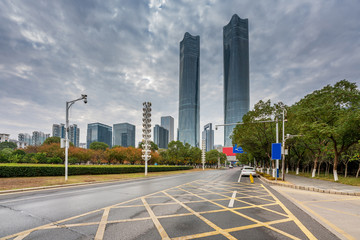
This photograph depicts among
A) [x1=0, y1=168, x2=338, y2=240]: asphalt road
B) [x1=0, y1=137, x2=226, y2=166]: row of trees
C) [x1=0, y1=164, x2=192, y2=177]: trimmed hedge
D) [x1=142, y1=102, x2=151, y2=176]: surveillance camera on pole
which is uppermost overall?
[x1=142, y1=102, x2=151, y2=176]: surveillance camera on pole

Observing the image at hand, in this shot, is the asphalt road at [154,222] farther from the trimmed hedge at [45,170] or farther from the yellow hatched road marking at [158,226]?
the trimmed hedge at [45,170]

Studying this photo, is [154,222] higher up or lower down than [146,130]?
lower down

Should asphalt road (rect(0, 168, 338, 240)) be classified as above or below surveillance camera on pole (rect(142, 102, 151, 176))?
below

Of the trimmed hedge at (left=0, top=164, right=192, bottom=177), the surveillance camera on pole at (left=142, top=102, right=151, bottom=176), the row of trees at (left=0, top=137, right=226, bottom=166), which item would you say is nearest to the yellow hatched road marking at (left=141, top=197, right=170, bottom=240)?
the trimmed hedge at (left=0, top=164, right=192, bottom=177)

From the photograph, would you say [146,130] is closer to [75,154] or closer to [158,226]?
[158,226]

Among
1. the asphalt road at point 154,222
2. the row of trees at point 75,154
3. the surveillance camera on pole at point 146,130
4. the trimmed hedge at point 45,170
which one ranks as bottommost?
the row of trees at point 75,154

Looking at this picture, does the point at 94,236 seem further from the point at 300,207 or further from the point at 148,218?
the point at 300,207

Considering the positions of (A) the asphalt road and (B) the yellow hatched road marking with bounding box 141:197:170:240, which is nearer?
(B) the yellow hatched road marking with bounding box 141:197:170:240

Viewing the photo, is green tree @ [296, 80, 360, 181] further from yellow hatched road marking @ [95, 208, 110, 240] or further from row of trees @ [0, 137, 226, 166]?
row of trees @ [0, 137, 226, 166]

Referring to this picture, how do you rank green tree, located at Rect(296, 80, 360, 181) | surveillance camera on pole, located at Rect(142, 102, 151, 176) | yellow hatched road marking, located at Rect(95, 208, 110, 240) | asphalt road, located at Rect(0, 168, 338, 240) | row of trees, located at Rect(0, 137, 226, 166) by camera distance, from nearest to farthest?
yellow hatched road marking, located at Rect(95, 208, 110, 240)
asphalt road, located at Rect(0, 168, 338, 240)
green tree, located at Rect(296, 80, 360, 181)
surveillance camera on pole, located at Rect(142, 102, 151, 176)
row of trees, located at Rect(0, 137, 226, 166)

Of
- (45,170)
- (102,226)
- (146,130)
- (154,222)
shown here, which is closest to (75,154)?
(146,130)

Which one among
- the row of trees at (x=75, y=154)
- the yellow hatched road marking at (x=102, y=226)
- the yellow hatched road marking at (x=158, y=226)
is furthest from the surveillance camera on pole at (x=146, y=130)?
the row of trees at (x=75, y=154)

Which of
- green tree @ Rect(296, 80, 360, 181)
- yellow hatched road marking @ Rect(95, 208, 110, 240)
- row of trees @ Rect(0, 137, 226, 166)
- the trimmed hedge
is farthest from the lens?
row of trees @ Rect(0, 137, 226, 166)

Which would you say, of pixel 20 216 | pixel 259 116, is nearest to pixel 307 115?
pixel 259 116
